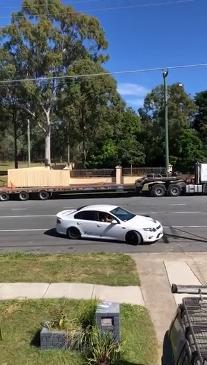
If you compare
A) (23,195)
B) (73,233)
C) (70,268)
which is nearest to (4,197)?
(23,195)

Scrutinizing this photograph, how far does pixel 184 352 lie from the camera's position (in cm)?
464

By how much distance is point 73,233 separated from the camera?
20266 millimetres

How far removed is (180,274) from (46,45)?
135 ft

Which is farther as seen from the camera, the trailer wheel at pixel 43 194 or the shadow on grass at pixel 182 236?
the trailer wheel at pixel 43 194

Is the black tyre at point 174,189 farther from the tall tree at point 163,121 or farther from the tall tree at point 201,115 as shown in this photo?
the tall tree at point 201,115

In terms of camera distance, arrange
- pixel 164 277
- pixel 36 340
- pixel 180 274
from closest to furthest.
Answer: pixel 36 340 < pixel 164 277 < pixel 180 274

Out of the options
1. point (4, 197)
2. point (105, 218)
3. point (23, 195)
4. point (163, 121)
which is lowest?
point (4, 197)

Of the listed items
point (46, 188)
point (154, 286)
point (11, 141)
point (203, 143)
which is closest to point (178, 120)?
point (203, 143)

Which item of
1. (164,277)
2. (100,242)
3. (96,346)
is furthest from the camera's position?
(100,242)

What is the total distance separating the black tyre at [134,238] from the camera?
18.9m

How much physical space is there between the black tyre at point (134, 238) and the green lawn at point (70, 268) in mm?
2344

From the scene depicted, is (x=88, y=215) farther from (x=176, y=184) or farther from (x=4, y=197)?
(x=4, y=197)

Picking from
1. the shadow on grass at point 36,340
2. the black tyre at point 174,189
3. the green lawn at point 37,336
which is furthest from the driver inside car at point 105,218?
the black tyre at point 174,189

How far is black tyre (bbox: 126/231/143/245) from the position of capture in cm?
1888
